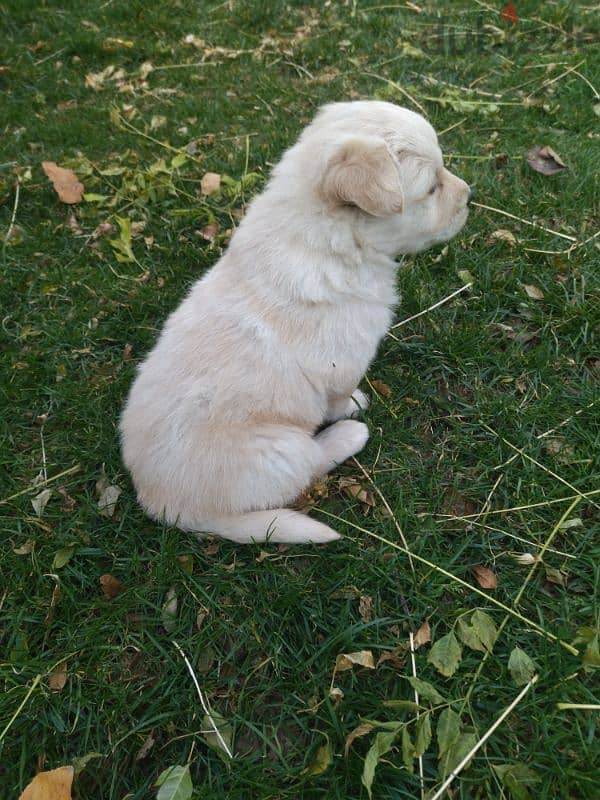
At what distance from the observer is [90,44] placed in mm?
5043

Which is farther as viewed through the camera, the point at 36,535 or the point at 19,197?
the point at 19,197

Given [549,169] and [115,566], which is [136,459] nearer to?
[115,566]

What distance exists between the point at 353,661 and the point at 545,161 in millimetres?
3161

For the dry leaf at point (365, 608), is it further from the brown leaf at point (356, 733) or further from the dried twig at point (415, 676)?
the brown leaf at point (356, 733)

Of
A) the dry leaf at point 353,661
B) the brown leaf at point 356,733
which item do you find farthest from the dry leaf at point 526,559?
the brown leaf at point 356,733

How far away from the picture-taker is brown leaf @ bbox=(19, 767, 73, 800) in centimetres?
160

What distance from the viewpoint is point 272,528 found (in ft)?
6.72

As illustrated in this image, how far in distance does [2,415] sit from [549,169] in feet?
11.3

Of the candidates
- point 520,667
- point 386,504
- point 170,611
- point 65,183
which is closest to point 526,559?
point 520,667

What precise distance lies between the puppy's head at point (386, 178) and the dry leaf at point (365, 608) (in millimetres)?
1337

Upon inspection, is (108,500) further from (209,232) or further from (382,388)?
(209,232)

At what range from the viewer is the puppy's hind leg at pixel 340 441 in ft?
7.73

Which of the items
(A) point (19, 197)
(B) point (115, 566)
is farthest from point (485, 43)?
(B) point (115, 566)

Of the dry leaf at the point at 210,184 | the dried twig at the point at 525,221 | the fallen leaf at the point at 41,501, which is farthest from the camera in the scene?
the dry leaf at the point at 210,184
